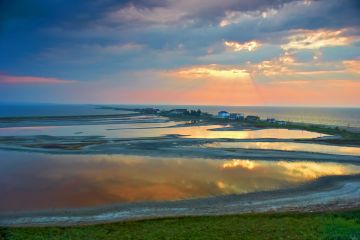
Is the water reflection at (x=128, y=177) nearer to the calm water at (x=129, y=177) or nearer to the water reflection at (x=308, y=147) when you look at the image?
the calm water at (x=129, y=177)

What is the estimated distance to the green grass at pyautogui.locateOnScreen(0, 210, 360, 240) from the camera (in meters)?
13.9

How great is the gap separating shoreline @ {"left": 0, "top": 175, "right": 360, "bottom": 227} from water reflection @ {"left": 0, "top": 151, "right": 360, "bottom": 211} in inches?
48.8

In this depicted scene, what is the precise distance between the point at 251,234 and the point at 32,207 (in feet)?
41.8

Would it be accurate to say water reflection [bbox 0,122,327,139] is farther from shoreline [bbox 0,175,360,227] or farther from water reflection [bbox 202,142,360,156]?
shoreline [bbox 0,175,360,227]

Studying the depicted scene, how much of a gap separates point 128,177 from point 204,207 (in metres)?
9.24

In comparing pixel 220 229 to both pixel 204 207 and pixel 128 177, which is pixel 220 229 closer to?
pixel 204 207

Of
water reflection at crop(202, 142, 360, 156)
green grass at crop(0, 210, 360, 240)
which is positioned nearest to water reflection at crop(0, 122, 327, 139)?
water reflection at crop(202, 142, 360, 156)

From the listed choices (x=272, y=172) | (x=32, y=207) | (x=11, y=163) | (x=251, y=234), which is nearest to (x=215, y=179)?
(x=272, y=172)

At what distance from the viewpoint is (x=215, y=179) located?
25.6m

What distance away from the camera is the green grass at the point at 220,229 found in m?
13.9

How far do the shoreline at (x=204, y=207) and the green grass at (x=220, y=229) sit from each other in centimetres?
116

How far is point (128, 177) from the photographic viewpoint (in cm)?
2619

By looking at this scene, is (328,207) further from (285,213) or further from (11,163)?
(11,163)

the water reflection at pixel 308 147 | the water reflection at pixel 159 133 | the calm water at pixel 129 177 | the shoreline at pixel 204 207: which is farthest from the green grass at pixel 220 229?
the water reflection at pixel 159 133
